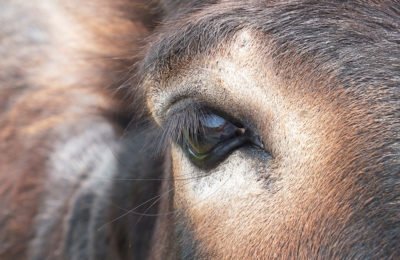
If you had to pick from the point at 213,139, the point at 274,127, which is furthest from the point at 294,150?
the point at 213,139

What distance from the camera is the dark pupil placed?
6.26 feet

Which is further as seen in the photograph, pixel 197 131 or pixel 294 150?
pixel 197 131

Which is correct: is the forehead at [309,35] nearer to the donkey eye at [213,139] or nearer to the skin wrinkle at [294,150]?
the skin wrinkle at [294,150]

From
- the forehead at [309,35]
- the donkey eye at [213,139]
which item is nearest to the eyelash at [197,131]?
the donkey eye at [213,139]

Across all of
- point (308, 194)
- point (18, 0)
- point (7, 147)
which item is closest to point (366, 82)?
point (308, 194)

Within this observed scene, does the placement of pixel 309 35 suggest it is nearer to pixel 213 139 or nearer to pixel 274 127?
pixel 274 127

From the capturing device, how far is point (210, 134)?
195cm

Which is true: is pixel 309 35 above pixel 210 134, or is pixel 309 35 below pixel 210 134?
above

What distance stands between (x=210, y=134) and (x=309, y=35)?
0.39 metres

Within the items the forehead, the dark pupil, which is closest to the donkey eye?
the dark pupil

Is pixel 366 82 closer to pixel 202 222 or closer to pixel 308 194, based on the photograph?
pixel 308 194

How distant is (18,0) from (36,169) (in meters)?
1.06

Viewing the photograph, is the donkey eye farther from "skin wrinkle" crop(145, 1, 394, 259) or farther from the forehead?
the forehead

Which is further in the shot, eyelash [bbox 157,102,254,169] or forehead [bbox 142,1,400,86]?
eyelash [bbox 157,102,254,169]
